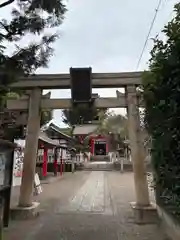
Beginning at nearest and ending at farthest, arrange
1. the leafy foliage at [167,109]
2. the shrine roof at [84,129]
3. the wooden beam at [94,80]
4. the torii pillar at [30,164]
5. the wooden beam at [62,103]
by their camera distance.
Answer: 1. the leafy foliage at [167,109]
2. the torii pillar at [30,164]
3. the wooden beam at [94,80]
4. the wooden beam at [62,103]
5. the shrine roof at [84,129]

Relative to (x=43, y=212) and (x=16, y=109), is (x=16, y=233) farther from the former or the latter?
(x=16, y=109)

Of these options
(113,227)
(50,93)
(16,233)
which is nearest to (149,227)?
(113,227)

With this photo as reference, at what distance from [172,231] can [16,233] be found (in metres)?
2.74

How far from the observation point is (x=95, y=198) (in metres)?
10.7

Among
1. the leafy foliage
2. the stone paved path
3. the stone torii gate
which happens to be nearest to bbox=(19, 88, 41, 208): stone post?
the stone torii gate

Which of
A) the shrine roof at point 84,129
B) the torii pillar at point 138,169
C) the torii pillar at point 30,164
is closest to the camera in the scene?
the torii pillar at point 138,169

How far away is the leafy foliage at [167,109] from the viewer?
157 inches

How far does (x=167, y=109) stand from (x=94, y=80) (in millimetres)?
3486

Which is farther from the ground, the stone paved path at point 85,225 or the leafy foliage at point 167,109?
the leafy foliage at point 167,109

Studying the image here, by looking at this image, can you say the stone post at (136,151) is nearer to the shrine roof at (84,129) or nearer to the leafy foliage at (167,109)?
the leafy foliage at (167,109)

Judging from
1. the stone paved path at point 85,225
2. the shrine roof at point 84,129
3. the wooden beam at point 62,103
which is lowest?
the stone paved path at point 85,225

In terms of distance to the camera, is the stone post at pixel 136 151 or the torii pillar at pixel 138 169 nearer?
the torii pillar at pixel 138 169

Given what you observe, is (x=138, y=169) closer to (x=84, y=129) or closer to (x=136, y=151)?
(x=136, y=151)

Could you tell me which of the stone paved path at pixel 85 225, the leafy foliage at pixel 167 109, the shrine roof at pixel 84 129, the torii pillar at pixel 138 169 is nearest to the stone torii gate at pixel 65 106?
the torii pillar at pixel 138 169
